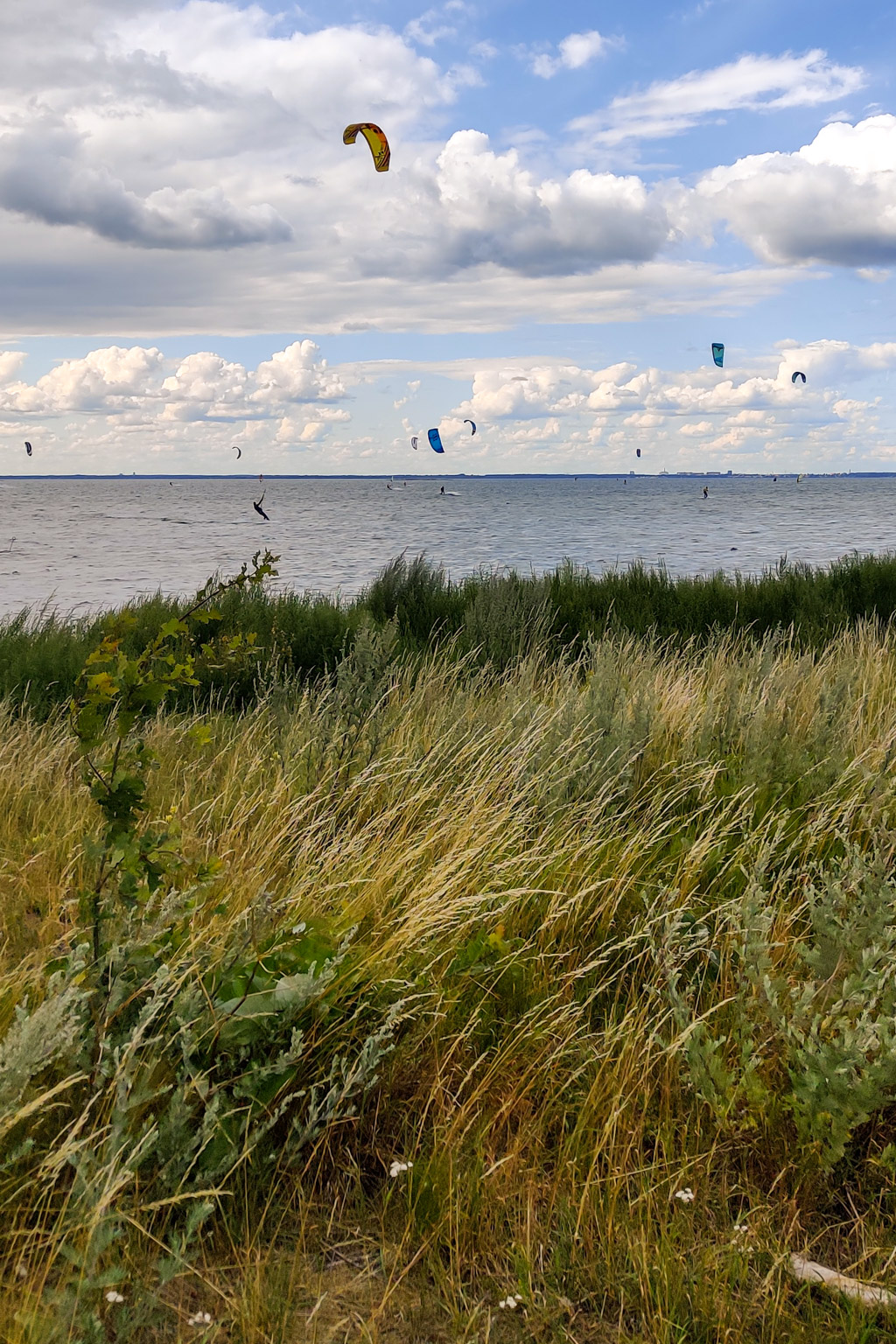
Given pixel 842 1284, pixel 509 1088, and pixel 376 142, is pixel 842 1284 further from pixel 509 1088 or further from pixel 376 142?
pixel 376 142

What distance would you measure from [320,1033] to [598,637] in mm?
7985

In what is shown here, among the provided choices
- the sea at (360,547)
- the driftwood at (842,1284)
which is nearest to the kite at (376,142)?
the sea at (360,547)

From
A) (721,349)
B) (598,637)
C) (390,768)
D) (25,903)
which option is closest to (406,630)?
(598,637)

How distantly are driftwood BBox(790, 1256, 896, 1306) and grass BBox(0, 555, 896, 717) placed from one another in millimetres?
5971

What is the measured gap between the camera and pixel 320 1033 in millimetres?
2535

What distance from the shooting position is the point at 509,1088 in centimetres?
253

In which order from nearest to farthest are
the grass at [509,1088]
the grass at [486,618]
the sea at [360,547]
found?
1. the grass at [509,1088]
2. the grass at [486,618]
3. the sea at [360,547]

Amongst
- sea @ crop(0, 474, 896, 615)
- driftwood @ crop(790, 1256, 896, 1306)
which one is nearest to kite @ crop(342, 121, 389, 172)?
sea @ crop(0, 474, 896, 615)

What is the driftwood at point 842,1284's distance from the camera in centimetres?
197

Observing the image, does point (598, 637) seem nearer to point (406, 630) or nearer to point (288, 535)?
point (406, 630)

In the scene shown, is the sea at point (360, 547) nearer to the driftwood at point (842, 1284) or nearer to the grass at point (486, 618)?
the grass at point (486, 618)

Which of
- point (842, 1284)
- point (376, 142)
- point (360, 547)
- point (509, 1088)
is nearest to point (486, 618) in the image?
point (376, 142)

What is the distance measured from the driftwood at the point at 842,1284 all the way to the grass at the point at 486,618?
19.6ft

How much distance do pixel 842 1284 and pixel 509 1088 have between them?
0.88 metres
